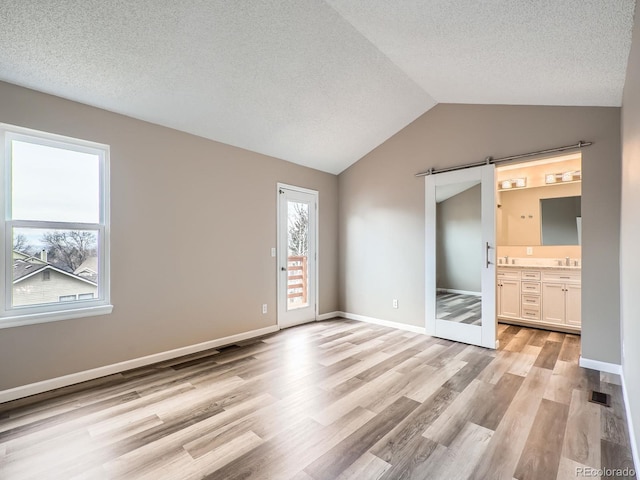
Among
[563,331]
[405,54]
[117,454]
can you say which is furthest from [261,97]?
[563,331]

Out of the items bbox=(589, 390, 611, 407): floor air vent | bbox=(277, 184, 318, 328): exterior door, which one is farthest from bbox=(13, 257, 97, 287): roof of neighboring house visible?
bbox=(589, 390, 611, 407): floor air vent

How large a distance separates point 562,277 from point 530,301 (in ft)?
1.79

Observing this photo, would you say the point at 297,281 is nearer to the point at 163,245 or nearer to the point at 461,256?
the point at 163,245

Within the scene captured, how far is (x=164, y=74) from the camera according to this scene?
9.02 ft

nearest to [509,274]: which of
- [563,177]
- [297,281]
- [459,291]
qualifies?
[459,291]

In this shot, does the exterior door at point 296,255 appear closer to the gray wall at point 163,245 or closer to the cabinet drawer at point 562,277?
the gray wall at point 163,245

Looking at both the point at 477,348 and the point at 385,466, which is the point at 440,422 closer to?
the point at 385,466

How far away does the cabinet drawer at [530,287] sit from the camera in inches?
179

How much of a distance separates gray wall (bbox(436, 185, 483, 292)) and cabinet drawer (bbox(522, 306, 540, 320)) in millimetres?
1451

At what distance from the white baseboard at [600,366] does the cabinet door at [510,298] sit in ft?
5.30

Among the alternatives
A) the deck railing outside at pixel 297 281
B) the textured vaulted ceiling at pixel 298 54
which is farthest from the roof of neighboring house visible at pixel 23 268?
the deck railing outside at pixel 297 281

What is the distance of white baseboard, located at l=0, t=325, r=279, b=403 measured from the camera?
2.56 meters

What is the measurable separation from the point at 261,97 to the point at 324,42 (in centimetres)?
88

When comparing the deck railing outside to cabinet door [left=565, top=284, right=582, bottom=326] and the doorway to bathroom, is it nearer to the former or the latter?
the doorway to bathroom
